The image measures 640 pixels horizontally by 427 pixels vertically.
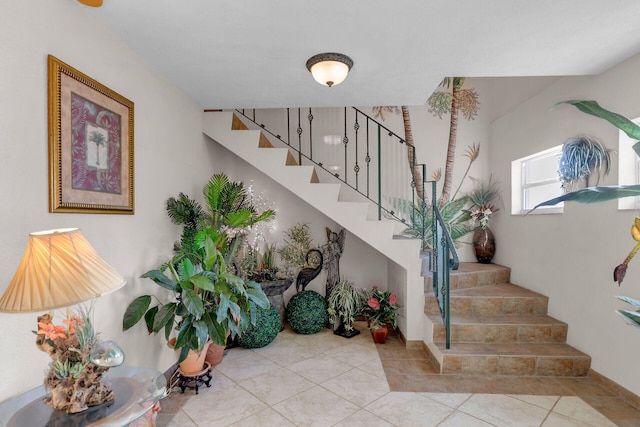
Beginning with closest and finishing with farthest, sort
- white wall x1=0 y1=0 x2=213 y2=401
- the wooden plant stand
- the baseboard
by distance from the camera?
white wall x1=0 y1=0 x2=213 y2=401 → the baseboard → the wooden plant stand

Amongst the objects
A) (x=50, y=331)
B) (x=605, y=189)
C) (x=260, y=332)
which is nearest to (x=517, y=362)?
(x=605, y=189)

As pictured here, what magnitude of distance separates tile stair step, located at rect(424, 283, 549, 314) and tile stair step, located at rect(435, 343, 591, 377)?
18.9 inches

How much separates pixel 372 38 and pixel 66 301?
2183 mm

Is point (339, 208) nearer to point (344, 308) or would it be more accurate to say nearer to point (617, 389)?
point (344, 308)

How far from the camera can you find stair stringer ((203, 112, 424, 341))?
3.28 m

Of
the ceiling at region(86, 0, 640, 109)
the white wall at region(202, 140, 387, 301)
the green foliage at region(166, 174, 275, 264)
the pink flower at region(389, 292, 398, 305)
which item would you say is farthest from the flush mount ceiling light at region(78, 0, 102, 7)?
the pink flower at region(389, 292, 398, 305)

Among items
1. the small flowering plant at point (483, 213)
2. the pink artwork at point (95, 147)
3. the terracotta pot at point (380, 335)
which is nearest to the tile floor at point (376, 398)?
the terracotta pot at point (380, 335)

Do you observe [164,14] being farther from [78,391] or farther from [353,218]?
[353,218]

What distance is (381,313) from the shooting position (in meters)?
3.47

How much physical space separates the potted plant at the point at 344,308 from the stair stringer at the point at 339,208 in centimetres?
54

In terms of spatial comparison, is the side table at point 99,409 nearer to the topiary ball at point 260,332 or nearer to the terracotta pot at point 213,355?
the terracotta pot at point 213,355

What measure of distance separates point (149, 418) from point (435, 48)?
307cm

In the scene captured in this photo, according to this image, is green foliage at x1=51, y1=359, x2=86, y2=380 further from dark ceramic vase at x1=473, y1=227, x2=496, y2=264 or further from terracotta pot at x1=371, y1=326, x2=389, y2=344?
dark ceramic vase at x1=473, y1=227, x2=496, y2=264

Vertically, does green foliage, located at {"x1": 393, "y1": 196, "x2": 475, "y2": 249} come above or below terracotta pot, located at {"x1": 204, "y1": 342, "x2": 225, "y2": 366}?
above
